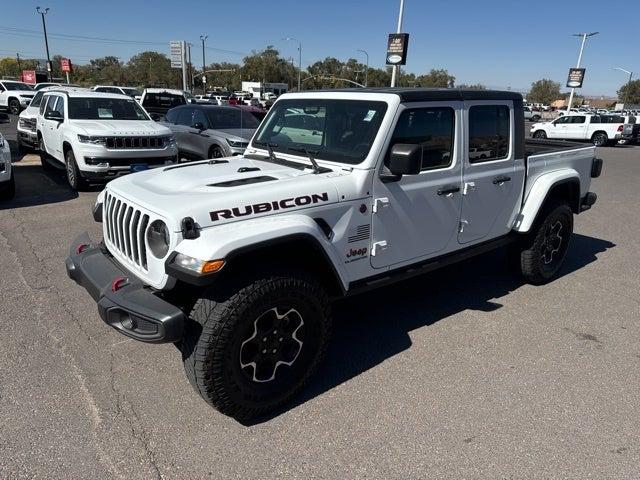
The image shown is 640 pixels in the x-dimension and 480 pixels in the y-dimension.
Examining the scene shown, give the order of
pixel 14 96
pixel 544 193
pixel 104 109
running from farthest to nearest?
pixel 14 96
pixel 104 109
pixel 544 193

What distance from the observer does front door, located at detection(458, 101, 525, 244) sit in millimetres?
3902

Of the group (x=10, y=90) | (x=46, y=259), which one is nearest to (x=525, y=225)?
(x=46, y=259)

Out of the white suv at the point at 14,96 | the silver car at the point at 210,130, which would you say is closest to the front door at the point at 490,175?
the silver car at the point at 210,130

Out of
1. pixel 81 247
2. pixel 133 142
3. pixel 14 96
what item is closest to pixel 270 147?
pixel 81 247

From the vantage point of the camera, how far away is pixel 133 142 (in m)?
8.53

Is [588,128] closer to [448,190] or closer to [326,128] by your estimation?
[448,190]

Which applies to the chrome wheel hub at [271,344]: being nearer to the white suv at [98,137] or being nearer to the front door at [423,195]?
the front door at [423,195]

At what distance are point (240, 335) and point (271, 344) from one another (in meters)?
0.28

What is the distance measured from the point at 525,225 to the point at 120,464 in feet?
12.6

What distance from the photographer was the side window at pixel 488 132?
390 centimetres

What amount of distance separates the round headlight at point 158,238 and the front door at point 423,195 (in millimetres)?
1354

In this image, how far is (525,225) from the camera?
177 inches

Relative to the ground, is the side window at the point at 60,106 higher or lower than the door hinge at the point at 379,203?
higher

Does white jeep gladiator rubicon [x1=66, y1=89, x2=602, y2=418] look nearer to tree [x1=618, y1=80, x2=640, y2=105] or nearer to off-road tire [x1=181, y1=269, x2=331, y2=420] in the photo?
off-road tire [x1=181, y1=269, x2=331, y2=420]
